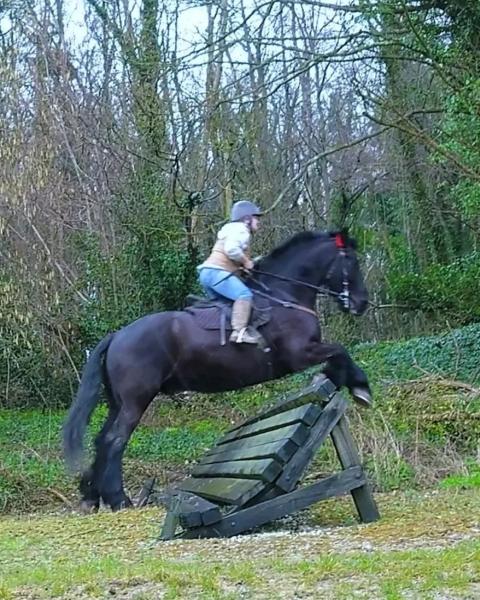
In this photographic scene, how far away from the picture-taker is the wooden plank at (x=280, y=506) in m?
6.82

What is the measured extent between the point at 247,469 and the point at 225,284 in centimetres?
257

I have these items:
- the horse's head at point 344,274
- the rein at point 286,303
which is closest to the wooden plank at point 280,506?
the rein at point 286,303

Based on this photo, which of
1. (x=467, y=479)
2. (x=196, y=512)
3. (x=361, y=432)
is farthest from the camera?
(x=361, y=432)

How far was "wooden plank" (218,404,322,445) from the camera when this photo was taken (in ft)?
23.7

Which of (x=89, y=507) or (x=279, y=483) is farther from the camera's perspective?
(x=89, y=507)

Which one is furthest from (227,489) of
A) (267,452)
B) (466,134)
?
(466,134)

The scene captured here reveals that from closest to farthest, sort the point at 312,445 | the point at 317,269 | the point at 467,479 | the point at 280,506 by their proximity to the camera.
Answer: the point at 280,506, the point at 312,445, the point at 467,479, the point at 317,269

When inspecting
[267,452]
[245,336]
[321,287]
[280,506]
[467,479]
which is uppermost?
[321,287]

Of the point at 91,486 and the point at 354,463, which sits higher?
the point at 354,463

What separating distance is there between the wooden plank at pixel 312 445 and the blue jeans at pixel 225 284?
2.17 metres

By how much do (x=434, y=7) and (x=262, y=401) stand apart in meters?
6.59

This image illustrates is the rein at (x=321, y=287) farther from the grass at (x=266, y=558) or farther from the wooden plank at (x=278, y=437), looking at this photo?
the grass at (x=266, y=558)

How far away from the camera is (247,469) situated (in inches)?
287

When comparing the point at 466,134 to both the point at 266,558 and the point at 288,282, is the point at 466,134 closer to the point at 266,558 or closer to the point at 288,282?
the point at 288,282
